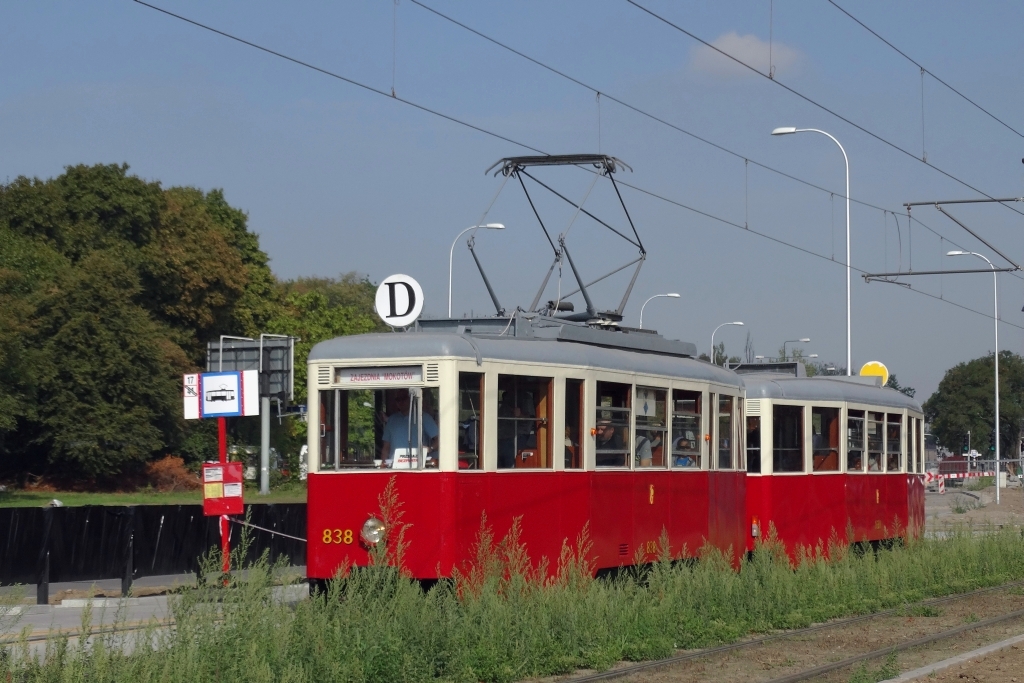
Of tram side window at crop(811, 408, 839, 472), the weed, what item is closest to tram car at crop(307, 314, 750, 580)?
the weed

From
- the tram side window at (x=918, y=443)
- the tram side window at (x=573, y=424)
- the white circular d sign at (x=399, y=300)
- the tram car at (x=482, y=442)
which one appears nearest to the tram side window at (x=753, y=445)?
A: the tram car at (x=482, y=442)

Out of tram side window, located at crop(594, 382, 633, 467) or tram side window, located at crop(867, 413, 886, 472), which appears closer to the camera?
tram side window, located at crop(594, 382, 633, 467)

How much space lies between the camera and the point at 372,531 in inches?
480

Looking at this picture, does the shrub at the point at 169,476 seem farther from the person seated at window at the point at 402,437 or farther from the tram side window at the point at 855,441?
the person seated at window at the point at 402,437

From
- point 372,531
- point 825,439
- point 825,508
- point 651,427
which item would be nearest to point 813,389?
point 825,439

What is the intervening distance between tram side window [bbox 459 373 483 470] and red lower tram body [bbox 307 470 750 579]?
16 centimetres

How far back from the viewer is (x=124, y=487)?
56.1 metres

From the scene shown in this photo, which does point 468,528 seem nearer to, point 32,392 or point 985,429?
point 32,392

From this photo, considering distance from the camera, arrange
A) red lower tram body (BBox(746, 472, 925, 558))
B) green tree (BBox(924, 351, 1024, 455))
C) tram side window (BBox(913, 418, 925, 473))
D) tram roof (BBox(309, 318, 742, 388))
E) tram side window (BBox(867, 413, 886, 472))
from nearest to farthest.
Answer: tram roof (BBox(309, 318, 742, 388)) < red lower tram body (BBox(746, 472, 925, 558)) < tram side window (BBox(867, 413, 886, 472)) < tram side window (BBox(913, 418, 925, 473)) < green tree (BBox(924, 351, 1024, 455))

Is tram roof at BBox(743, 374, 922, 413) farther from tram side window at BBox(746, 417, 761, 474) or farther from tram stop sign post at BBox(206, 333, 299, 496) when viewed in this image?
tram stop sign post at BBox(206, 333, 299, 496)

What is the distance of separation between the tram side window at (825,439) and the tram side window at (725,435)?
3104 mm

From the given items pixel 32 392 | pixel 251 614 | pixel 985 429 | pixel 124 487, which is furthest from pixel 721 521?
pixel 985 429

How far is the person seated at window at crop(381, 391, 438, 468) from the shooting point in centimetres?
1234

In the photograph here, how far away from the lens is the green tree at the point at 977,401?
11688 cm
